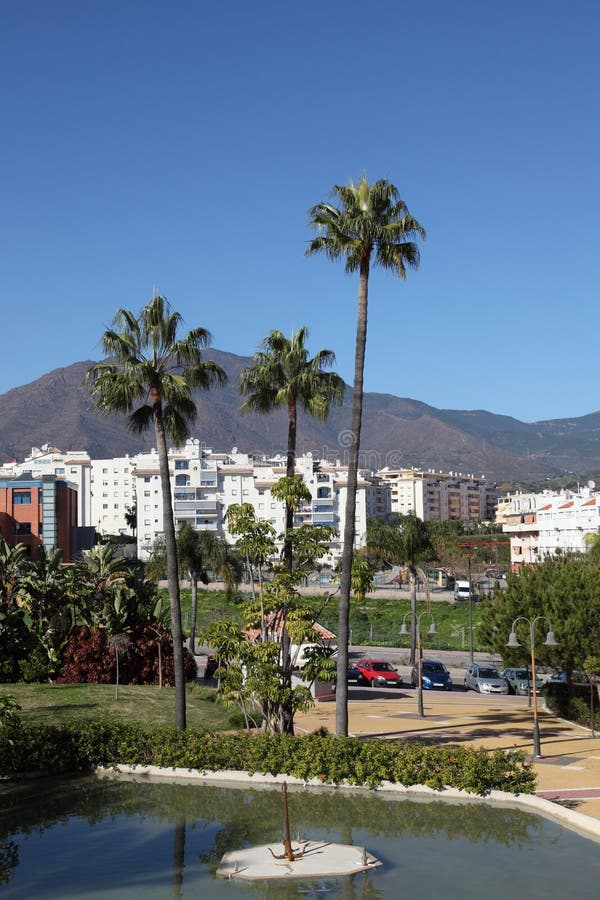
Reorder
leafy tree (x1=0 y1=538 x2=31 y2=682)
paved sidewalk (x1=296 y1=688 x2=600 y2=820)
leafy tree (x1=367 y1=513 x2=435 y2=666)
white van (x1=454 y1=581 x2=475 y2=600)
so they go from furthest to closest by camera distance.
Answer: white van (x1=454 y1=581 x2=475 y2=600) < leafy tree (x1=367 y1=513 x2=435 y2=666) < leafy tree (x1=0 y1=538 x2=31 y2=682) < paved sidewalk (x1=296 y1=688 x2=600 y2=820)

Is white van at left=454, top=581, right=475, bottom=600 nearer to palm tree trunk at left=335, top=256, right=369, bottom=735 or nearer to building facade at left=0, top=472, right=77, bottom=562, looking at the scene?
building facade at left=0, top=472, right=77, bottom=562

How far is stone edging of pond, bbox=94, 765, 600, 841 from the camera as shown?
20406mm


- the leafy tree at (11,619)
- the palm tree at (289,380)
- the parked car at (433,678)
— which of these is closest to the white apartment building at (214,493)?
the parked car at (433,678)

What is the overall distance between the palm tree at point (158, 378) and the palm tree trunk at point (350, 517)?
424cm

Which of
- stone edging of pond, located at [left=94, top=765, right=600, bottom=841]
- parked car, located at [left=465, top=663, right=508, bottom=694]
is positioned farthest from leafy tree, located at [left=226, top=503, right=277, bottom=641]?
parked car, located at [left=465, top=663, right=508, bottom=694]

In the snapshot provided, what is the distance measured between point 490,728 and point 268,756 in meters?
12.5

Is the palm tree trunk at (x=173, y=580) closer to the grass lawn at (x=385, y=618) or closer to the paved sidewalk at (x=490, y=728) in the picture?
the paved sidewalk at (x=490, y=728)

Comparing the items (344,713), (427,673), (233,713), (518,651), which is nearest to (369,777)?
(344,713)

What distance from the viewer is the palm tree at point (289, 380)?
29594 millimetres

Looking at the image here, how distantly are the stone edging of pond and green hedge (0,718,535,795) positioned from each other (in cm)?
13

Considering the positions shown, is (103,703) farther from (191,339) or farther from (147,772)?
(191,339)

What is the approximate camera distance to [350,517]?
26.9m

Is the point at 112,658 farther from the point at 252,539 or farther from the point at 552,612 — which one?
the point at 552,612

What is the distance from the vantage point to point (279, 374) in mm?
30188
